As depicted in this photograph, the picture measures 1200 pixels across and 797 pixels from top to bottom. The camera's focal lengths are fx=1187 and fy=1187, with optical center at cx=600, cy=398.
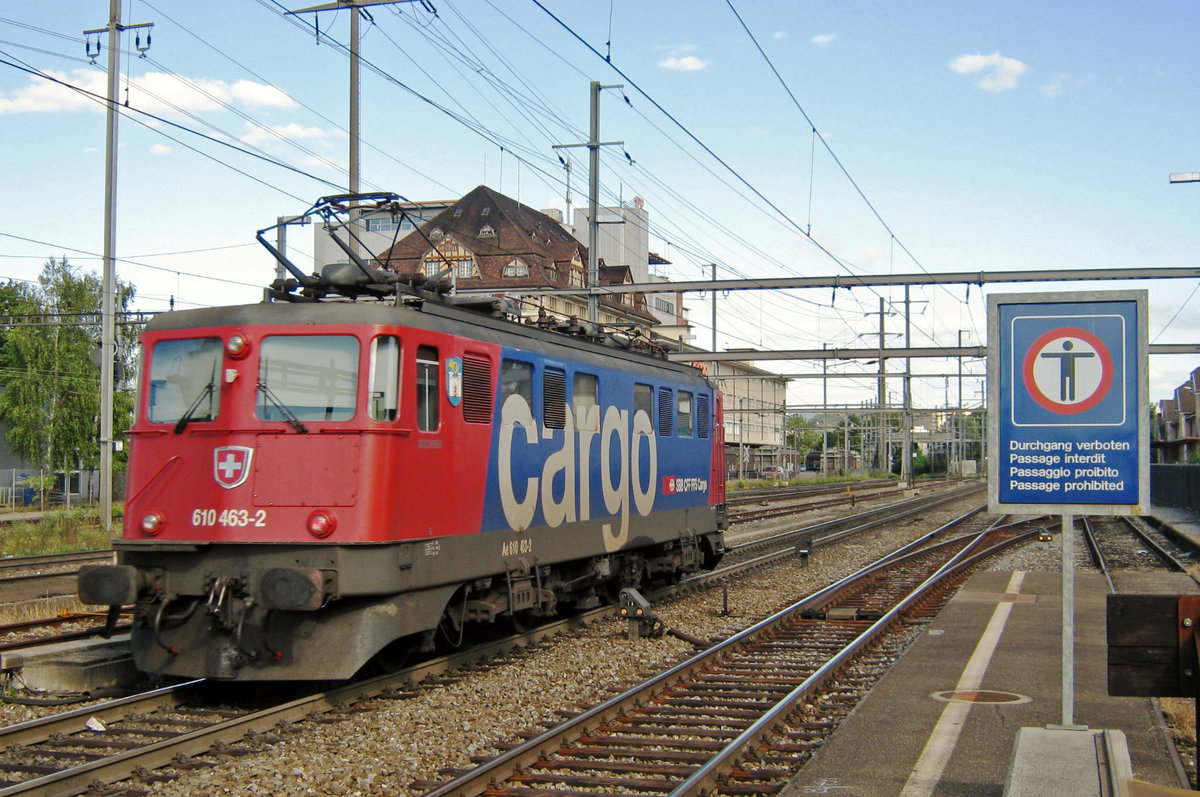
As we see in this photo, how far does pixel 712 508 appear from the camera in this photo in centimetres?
1769

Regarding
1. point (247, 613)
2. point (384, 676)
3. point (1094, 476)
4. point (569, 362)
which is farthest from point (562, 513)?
point (1094, 476)

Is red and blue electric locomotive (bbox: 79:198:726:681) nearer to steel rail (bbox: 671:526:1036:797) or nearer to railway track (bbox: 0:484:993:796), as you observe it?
railway track (bbox: 0:484:993:796)

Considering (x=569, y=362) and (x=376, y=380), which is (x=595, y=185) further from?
(x=376, y=380)

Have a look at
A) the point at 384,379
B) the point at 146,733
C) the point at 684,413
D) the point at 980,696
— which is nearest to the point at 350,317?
the point at 384,379

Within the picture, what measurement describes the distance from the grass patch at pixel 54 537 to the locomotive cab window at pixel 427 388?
14472mm

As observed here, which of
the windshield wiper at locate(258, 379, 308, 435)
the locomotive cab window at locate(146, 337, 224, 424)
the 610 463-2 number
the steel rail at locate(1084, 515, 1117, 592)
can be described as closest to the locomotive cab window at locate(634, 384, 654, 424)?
the windshield wiper at locate(258, 379, 308, 435)

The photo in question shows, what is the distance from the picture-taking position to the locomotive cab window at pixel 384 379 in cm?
924

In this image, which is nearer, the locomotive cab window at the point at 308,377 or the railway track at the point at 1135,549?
the locomotive cab window at the point at 308,377

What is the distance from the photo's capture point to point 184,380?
384 inches

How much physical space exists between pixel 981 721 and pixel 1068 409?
274 cm

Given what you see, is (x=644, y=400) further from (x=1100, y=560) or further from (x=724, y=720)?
(x=1100, y=560)

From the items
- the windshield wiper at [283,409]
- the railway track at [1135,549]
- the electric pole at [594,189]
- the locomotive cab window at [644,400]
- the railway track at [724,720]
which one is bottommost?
the railway track at [1135,549]

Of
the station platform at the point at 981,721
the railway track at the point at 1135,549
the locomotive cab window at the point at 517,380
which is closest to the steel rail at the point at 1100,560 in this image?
the railway track at the point at 1135,549

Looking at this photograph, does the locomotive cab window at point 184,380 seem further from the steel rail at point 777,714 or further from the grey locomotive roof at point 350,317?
the steel rail at point 777,714
